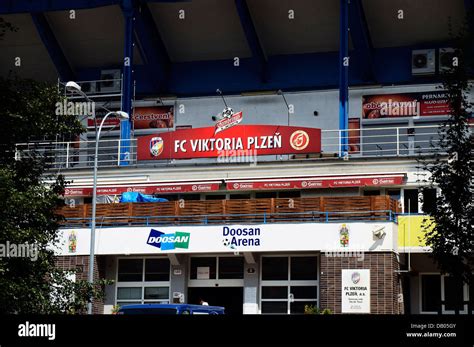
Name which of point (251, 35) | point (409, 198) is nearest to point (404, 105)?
point (409, 198)

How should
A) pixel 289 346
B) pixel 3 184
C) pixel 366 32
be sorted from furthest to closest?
pixel 366 32
pixel 3 184
pixel 289 346

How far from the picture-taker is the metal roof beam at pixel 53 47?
1957 inches

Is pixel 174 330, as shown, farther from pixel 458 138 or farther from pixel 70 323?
pixel 458 138

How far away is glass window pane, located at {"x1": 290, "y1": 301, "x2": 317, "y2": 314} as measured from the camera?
1526 inches

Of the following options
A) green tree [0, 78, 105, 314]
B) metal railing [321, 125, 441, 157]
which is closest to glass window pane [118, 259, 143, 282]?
metal railing [321, 125, 441, 157]

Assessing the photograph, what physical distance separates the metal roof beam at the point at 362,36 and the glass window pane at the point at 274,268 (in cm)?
1239

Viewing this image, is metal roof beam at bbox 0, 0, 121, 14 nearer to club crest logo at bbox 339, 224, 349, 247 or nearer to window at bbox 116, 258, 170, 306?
window at bbox 116, 258, 170, 306

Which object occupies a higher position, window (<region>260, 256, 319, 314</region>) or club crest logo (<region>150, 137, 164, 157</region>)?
club crest logo (<region>150, 137, 164, 157</region>)

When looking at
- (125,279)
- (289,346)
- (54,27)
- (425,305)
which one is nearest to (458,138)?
(289,346)

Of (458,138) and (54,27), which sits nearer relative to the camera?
(458,138)

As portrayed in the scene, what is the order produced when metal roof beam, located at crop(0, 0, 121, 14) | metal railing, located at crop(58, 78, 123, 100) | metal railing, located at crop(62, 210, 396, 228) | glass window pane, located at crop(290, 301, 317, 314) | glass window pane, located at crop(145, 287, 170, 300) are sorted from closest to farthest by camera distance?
metal railing, located at crop(62, 210, 396, 228) → glass window pane, located at crop(290, 301, 317, 314) → glass window pane, located at crop(145, 287, 170, 300) → metal roof beam, located at crop(0, 0, 121, 14) → metal railing, located at crop(58, 78, 123, 100)

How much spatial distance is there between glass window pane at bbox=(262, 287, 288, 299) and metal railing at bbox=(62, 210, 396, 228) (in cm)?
277

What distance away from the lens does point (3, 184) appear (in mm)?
22422

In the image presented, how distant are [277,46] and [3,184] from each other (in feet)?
93.3
